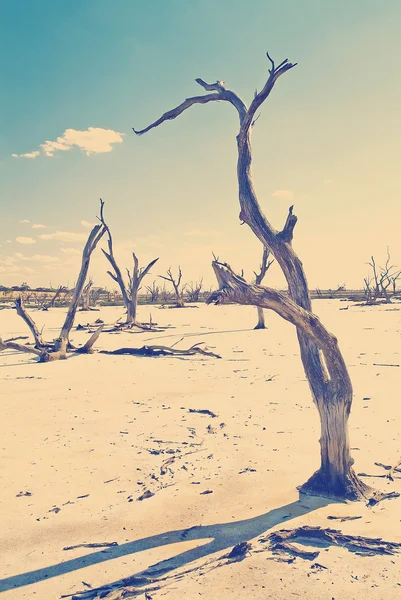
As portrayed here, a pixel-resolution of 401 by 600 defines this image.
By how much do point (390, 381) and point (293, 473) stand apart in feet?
15.0

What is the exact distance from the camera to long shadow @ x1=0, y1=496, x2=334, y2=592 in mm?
3059

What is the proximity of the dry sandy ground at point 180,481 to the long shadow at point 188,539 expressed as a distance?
1 centimetres

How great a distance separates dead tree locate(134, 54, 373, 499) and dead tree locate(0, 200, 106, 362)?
326 inches

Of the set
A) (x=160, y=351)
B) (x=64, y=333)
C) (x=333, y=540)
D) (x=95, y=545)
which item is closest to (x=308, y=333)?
(x=333, y=540)

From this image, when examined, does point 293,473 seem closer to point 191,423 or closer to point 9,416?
point 191,423

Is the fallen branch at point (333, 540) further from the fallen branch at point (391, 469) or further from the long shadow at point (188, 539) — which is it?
the fallen branch at point (391, 469)

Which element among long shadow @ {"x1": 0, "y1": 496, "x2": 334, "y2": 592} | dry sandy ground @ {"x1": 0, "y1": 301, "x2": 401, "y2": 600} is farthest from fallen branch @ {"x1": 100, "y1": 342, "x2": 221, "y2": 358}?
long shadow @ {"x1": 0, "y1": 496, "x2": 334, "y2": 592}

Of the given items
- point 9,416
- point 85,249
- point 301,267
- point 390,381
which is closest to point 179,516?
point 301,267

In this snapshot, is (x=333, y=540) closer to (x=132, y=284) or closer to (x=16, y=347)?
(x=16, y=347)

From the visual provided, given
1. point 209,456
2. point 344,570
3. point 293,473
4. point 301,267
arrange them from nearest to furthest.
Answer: point 344,570
point 301,267
point 293,473
point 209,456

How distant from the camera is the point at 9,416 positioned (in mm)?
6551

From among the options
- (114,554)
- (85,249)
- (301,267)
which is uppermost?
(85,249)

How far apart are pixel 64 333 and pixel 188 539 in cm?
941

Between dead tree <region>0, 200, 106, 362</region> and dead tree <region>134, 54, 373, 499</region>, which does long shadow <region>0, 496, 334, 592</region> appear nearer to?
dead tree <region>134, 54, 373, 499</region>
